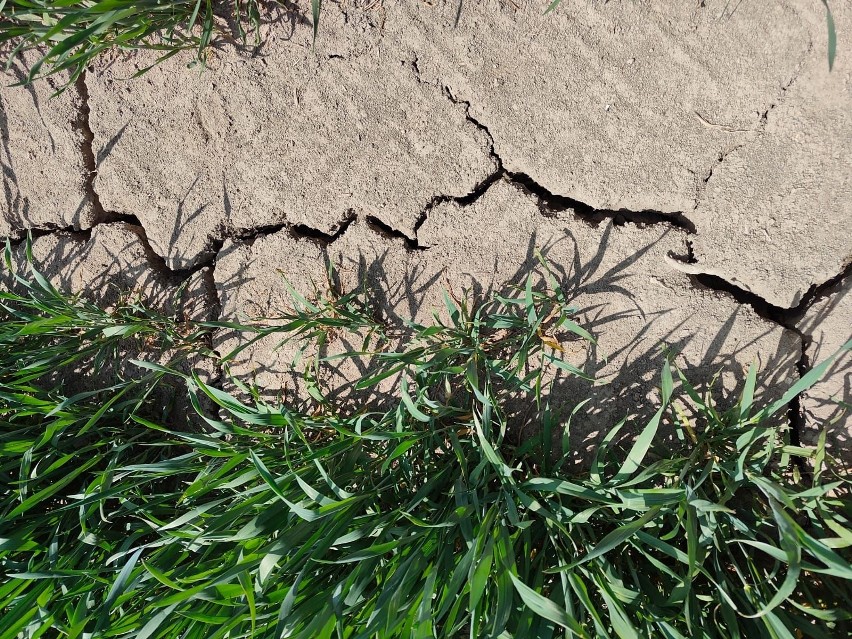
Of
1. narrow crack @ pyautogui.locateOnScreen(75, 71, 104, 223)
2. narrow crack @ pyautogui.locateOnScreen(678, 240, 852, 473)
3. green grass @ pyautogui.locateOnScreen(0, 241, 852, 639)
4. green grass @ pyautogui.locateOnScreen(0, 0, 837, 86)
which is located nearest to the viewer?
green grass @ pyautogui.locateOnScreen(0, 241, 852, 639)

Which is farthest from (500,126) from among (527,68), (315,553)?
(315,553)

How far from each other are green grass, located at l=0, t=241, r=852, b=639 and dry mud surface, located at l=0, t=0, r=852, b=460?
0.39 ft

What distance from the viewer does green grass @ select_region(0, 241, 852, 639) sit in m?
1.34

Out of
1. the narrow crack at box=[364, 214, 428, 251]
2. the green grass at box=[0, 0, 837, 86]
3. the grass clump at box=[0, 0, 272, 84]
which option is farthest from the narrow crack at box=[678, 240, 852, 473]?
the grass clump at box=[0, 0, 272, 84]

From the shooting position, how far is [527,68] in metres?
1.67

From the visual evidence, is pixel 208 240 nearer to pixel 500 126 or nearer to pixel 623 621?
pixel 500 126

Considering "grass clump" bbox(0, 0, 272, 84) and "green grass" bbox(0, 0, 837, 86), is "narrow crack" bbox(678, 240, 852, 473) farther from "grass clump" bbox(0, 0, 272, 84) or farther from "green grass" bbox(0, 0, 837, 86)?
"grass clump" bbox(0, 0, 272, 84)

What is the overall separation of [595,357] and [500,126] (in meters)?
0.69

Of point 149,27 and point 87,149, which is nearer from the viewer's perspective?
point 149,27

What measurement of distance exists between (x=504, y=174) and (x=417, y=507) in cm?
94

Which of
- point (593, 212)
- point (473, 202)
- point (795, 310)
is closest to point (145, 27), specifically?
point (473, 202)

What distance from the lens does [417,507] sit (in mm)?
1581

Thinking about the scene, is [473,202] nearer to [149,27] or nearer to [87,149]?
[149,27]

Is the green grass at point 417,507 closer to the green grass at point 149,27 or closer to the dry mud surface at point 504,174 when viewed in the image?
the dry mud surface at point 504,174
